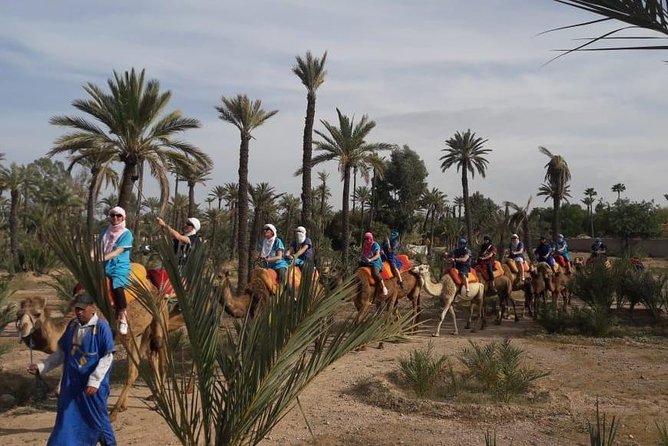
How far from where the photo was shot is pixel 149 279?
8062 mm

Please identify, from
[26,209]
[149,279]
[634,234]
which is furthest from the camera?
[634,234]

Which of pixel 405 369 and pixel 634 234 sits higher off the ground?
pixel 634 234

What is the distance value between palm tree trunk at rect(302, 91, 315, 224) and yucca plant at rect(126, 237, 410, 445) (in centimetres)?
2063

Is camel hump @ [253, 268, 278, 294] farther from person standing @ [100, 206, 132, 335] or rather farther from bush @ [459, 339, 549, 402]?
bush @ [459, 339, 549, 402]

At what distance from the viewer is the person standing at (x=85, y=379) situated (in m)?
5.40

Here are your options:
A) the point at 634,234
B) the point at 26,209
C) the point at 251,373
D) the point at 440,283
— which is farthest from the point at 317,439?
the point at 634,234

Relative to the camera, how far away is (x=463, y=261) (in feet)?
49.8

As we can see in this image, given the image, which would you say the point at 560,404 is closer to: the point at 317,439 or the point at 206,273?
the point at 317,439

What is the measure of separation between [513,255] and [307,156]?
1018 centimetres

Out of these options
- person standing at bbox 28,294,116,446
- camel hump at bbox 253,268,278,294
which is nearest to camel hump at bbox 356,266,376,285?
camel hump at bbox 253,268,278,294

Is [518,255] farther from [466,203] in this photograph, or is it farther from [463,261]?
[466,203]

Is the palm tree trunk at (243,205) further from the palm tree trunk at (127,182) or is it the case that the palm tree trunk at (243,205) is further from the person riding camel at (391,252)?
the person riding camel at (391,252)

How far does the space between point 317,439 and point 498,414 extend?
8.02 ft

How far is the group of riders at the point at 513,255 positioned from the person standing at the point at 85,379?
35.3 ft
